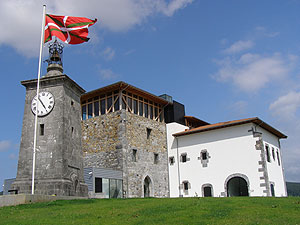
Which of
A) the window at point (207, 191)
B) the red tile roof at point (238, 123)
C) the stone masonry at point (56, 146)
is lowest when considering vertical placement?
the window at point (207, 191)

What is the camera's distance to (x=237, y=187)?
1129 inches

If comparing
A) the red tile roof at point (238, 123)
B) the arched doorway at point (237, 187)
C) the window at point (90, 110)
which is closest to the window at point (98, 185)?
the window at point (90, 110)

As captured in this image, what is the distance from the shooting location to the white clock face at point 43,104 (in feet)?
54.9

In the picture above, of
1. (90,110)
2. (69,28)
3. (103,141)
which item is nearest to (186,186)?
(103,141)

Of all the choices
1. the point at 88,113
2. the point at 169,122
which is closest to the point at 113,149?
the point at 88,113

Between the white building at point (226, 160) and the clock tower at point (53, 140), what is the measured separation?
503 inches

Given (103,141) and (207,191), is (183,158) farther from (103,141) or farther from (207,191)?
(103,141)

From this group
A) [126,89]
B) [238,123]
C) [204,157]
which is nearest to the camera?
[238,123]

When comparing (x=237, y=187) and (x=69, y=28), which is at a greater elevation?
(x=69, y=28)

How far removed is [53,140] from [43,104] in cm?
213

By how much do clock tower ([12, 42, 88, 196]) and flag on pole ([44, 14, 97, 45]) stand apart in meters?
1.99

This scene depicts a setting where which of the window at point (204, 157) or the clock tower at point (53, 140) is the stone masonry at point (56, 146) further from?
the window at point (204, 157)

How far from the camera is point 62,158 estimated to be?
1555cm

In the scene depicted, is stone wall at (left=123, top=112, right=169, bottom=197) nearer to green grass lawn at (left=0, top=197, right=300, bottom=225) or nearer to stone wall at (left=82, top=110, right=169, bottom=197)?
stone wall at (left=82, top=110, right=169, bottom=197)
